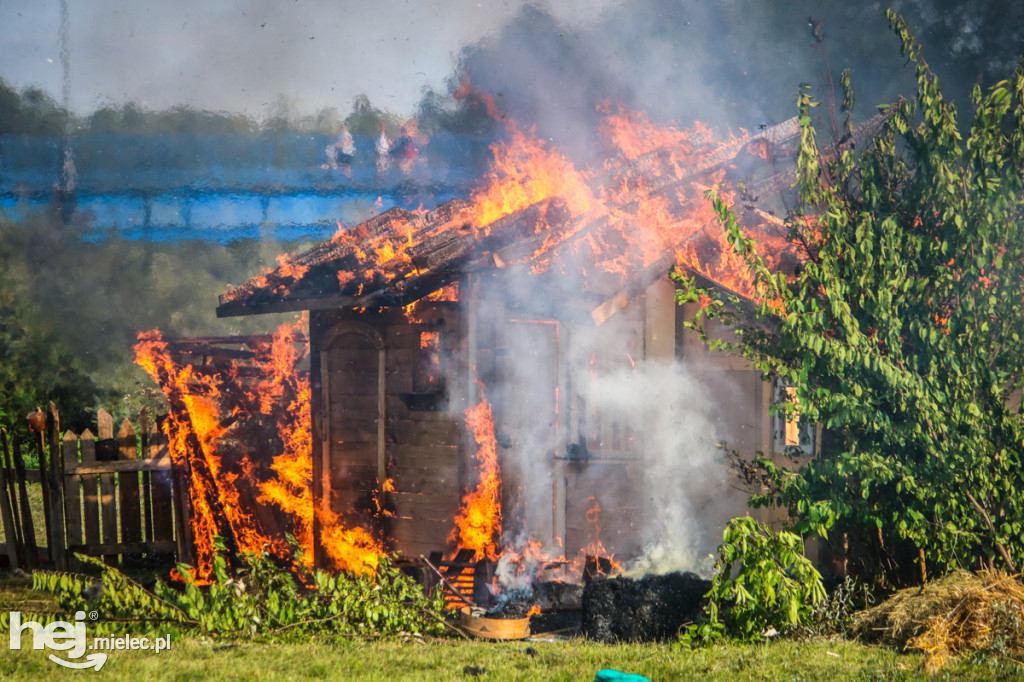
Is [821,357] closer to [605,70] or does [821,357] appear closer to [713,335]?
[713,335]

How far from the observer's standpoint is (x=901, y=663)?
6016 millimetres

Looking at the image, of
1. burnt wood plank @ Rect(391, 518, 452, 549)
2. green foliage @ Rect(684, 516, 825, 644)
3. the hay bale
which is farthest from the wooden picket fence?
the hay bale

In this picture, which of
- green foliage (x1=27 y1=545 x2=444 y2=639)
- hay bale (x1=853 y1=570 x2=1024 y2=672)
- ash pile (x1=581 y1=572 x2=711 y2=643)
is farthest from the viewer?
ash pile (x1=581 y1=572 x2=711 y2=643)

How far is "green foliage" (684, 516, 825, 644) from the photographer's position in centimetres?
644

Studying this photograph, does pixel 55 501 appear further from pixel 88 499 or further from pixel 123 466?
pixel 123 466

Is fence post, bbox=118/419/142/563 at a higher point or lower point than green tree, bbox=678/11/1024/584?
lower

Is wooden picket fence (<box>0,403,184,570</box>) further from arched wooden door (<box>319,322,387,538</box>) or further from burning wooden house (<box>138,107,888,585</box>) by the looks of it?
burning wooden house (<box>138,107,888,585</box>)

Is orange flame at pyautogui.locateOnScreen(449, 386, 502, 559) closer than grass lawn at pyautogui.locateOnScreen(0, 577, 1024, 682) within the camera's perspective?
No

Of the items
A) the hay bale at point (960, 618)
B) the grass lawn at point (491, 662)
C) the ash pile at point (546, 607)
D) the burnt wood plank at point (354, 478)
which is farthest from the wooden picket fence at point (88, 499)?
the hay bale at point (960, 618)

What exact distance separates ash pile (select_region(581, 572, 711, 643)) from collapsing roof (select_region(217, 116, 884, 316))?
392 centimetres

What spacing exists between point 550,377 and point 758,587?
4635 mm

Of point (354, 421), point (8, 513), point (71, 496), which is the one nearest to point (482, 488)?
point (354, 421)

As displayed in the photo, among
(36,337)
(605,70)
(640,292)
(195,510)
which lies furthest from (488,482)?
(36,337)

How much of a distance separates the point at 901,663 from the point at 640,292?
567 cm
